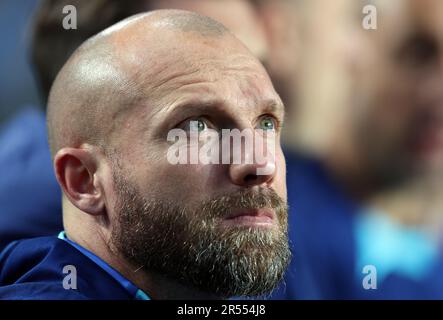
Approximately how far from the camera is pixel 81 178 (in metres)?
2.05

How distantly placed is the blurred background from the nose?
3.79 feet

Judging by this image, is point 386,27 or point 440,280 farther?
point 386,27

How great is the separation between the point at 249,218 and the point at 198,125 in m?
0.25

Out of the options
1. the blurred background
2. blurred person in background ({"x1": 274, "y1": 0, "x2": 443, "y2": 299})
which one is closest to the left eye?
the blurred background

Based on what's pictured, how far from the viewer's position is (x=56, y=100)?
211cm

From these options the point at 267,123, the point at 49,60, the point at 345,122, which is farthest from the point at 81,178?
the point at 345,122

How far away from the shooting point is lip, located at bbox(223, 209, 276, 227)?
191cm

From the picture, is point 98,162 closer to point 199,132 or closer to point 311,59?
point 199,132

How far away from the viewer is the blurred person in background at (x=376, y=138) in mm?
3750

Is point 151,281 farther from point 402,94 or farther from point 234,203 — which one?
point 402,94

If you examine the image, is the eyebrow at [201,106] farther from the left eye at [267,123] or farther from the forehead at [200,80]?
the left eye at [267,123]
